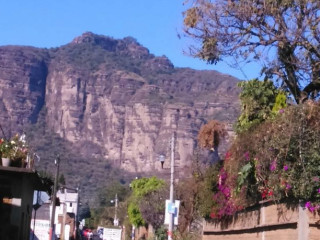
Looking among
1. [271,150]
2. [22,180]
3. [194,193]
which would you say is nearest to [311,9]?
[271,150]

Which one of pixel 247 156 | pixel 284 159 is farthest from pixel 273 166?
pixel 247 156

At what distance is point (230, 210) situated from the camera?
66.1ft

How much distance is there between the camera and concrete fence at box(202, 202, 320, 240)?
1318 cm

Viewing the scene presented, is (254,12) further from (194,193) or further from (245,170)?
(194,193)

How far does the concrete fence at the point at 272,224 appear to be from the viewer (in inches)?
519

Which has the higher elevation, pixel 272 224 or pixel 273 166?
pixel 273 166

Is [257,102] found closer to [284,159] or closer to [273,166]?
[273,166]

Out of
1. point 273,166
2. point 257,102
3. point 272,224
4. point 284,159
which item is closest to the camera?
point 284,159

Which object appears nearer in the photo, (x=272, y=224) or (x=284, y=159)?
(x=284, y=159)

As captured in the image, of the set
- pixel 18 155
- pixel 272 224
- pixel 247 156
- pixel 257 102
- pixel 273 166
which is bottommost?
pixel 272 224

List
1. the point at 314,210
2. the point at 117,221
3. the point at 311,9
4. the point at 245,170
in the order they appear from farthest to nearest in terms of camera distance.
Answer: the point at 117,221 → the point at 245,170 → the point at 311,9 → the point at 314,210

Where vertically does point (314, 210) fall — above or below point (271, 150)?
below

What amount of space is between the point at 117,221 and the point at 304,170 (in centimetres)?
8585

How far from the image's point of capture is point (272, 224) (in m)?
15.7
